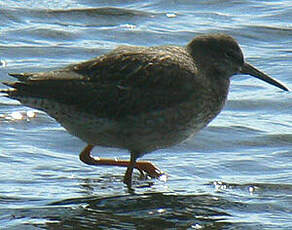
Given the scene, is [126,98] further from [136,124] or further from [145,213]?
[145,213]

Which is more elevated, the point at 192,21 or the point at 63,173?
the point at 192,21

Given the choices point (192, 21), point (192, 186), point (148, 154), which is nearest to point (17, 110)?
point (148, 154)

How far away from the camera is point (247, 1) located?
675 inches

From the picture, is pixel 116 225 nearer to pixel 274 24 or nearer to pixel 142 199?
pixel 142 199

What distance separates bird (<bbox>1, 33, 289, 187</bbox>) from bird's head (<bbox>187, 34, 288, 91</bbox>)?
0.30 meters

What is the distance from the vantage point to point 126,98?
386 inches

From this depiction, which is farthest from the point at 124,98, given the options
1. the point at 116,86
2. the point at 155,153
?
the point at 155,153

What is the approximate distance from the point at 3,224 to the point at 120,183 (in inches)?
72.4

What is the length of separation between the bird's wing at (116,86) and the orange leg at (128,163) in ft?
1.95

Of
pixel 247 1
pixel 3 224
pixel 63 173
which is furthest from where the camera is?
pixel 247 1

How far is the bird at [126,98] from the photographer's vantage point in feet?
32.2

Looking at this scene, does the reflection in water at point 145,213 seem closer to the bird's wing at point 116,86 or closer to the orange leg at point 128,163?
the orange leg at point 128,163

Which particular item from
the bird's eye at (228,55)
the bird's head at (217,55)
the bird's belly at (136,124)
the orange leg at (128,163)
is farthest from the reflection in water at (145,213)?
the bird's eye at (228,55)

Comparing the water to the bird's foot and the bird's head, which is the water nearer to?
the bird's foot
